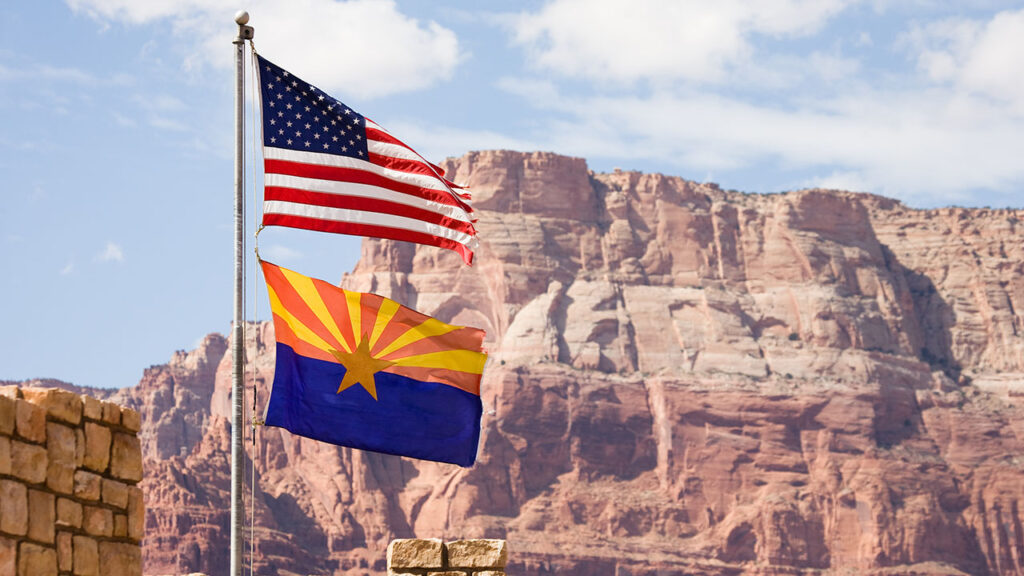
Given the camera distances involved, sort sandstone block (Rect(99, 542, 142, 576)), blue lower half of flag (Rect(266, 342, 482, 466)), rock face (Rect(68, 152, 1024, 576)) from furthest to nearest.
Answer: rock face (Rect(68, 152, 1024, 576))
blue lower half of flag (Rect(266, 342, 482, 466))
sandstone block (Rect(99, 542, 142, 576))

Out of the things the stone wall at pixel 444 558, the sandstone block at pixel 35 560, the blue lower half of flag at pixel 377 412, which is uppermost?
the blue lower half of flag at pixel 377 412

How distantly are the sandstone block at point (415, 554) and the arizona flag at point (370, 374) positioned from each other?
1.83 m

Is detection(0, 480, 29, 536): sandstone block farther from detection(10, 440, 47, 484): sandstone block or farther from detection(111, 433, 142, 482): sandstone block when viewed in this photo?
detection(111, 433, 142, 482): sandstone block

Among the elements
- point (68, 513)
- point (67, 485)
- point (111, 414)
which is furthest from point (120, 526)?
point (111, 414)

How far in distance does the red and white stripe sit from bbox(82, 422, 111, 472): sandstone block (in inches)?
190

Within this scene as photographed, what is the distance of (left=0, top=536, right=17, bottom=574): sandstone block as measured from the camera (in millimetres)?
12984

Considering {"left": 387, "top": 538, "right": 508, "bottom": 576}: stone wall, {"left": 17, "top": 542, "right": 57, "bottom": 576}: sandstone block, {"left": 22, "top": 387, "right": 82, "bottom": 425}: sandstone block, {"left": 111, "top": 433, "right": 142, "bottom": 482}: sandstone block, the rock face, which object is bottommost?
{"left": 17, "top": 542, "right": 57, "bottom": 576}: sandstone block

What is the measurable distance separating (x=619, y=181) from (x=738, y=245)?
13240 mm

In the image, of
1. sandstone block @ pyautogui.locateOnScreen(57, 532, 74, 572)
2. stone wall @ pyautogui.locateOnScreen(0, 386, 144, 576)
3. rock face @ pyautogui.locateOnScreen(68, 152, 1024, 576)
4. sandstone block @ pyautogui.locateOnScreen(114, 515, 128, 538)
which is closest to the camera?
stone wall @ pyautogui.locateOnScreen(0, 386, 144, 576)

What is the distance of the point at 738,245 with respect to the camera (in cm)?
16488

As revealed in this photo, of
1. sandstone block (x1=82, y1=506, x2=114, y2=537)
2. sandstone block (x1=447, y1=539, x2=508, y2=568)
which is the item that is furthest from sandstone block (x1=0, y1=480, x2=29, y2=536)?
sandstone block (x1=447, y1=539, x2=508, y2=568)

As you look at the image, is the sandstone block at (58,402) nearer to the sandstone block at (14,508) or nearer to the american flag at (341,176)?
the sandstone block at (14,508)

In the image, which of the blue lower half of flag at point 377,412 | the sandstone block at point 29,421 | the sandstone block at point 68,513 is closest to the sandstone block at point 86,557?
the sandstone block at point 68,513

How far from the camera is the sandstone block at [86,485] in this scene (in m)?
14.1
